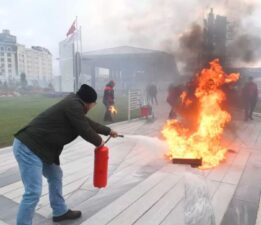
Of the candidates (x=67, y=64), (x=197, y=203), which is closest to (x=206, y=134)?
(x=197, y=203)

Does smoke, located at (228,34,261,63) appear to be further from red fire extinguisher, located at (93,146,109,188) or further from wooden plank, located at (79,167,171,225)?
red fire extinguisher, located at (93,146,109,188)

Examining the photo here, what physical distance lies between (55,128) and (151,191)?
208cm

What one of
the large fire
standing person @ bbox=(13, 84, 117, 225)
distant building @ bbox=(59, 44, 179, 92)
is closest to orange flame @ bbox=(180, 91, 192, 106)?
distant building @ bbox=(59, 44, 179, 92)

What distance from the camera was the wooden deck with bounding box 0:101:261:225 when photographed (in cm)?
370

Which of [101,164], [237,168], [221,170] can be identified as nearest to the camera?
[101,164]

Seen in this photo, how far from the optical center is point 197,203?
409 centimetres

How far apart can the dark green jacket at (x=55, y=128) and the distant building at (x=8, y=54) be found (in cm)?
10658

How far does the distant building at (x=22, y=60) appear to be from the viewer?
104 meters

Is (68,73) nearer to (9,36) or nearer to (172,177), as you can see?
(172,177)

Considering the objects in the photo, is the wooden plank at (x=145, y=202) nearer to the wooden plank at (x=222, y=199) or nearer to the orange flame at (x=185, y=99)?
the wooden plank at (x=222, y=199)

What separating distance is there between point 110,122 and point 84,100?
898 cm

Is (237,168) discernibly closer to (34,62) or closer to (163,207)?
(163,207)

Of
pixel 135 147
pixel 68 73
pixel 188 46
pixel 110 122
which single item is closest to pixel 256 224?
pixel 135 147

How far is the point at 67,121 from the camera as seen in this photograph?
315 centimetres
